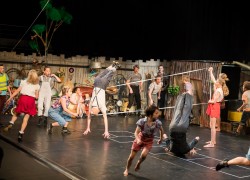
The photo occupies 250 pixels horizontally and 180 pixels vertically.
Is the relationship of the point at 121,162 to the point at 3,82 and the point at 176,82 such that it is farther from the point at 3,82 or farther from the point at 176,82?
the point at 176,82

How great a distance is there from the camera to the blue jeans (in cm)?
1030

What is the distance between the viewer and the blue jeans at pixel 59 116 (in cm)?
1030

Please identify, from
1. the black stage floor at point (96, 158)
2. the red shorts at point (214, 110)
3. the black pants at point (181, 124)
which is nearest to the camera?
the black stage floor at point (96, 158)

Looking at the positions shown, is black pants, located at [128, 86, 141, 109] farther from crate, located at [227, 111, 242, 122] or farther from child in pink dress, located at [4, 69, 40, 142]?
child in pink dress, located at [4, 69, 40, 142]

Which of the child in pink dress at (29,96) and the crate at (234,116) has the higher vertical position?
the child in pink dress at (29,96)

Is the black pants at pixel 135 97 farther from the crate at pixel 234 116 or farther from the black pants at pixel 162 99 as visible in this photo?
the crate at pixel 234 116

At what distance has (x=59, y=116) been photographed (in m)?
10.3

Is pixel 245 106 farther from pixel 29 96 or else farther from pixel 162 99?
pixel 29 96

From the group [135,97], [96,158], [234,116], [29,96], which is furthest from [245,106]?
[29,96]

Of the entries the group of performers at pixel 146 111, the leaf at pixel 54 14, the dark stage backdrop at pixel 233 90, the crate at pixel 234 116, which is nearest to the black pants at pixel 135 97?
the dark stage backdrop at pixel 233 90

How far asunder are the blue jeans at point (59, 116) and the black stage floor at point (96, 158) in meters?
0.37

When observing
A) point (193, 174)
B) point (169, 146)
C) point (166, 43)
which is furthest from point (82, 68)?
point (193, 174)

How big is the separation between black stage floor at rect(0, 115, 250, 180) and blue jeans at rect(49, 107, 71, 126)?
367 mm

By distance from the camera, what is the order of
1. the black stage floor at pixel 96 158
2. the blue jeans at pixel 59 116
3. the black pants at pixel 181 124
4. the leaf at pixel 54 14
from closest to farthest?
the black stage floor at pixel 96 158
the black pants at pixel 181 124
the blue jeans at pixel 59 116
the leaf at pixel 54 14
